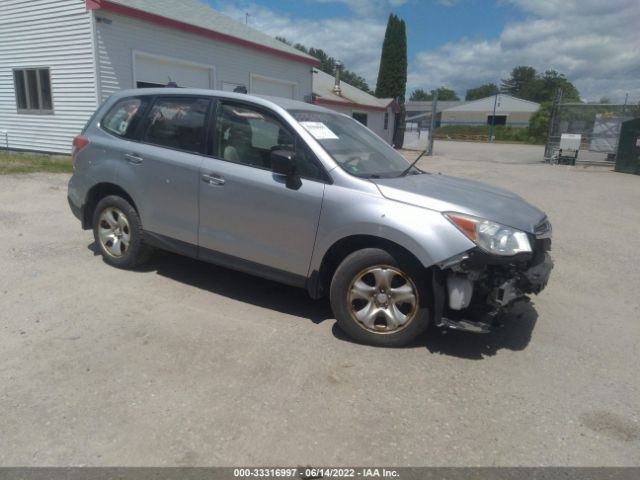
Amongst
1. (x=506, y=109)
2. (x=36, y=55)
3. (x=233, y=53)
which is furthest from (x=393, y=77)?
(x=506, y=109)

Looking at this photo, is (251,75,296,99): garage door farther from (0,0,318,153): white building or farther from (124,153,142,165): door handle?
(124,153,142,165): door handle

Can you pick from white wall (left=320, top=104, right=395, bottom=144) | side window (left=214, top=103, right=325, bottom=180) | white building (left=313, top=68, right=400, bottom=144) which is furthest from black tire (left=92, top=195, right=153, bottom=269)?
white wall (left=320, top=104, right=395, bottom=144)

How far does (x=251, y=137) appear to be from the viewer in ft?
14.0

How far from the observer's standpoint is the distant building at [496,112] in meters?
80.3

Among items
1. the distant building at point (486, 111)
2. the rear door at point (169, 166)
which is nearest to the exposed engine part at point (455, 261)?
the rear door at point (169, 166)

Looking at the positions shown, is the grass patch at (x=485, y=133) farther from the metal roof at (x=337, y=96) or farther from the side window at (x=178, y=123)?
the side window at (x=178, y=123)

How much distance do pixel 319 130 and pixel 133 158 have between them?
1892mm

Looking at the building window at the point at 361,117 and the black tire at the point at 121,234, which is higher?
the building window at the point at 361,117

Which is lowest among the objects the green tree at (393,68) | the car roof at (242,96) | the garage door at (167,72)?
the car roof at (242,96)

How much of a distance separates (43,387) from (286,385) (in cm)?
150

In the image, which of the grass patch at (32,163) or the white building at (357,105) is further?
the white building at (357,105)

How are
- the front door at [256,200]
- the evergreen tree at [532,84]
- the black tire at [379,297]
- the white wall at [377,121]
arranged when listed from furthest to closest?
the evergreen tree at [532,84]
the white wall at [377,121]
the front door at [256,200]
the black tire at [379,297]

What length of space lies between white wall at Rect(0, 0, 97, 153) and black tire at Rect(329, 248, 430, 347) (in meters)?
11.3

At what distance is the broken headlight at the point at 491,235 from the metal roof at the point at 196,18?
1165 cm
